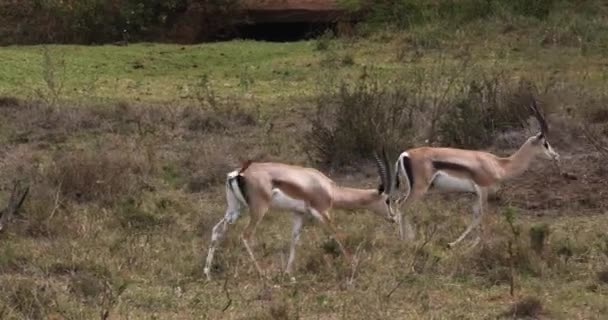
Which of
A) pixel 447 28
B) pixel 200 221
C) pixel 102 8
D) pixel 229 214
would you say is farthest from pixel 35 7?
pixel 229 214

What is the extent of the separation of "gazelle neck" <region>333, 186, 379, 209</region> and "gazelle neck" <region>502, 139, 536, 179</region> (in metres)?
1.28

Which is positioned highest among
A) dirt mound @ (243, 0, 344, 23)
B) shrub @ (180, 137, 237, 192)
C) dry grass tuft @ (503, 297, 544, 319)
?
dry grass tuft @ (503, 297, 544, 319)

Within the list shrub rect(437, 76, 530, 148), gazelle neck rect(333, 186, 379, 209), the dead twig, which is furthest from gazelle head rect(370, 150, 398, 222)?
shrub rect(437, 76, 530, 148)

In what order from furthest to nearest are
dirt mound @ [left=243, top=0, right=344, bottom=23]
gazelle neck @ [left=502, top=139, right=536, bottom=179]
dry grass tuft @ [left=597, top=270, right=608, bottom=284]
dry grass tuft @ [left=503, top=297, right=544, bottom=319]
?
dirt mound @ [left=243, top=0, right=344, bottom=23], gazelle neck @ [left=502, top=139, right=536, bottom=179], dry grass tuft @ [left=597, top=270, right=608, bottom=284], dry grass tuft @ [left=503, top=297, right=544, bottom=319]

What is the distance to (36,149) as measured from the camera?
36.5 ft

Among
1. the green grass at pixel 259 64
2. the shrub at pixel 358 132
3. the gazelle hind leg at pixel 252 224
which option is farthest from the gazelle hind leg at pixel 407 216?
the green grass at pixel 259 64

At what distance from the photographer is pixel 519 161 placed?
28.8 feet

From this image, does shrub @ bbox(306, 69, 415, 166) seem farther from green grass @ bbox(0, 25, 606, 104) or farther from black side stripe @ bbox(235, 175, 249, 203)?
black side stripe @ bbox(235, 175, 249, 203)

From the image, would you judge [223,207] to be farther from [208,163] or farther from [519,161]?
[519,161]

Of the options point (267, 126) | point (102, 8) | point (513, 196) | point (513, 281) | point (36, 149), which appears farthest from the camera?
point (102, 8)

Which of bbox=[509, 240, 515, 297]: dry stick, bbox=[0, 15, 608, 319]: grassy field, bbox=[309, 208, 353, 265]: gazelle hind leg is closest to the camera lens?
bbox=[0, 15, 608, 319]: grassy field

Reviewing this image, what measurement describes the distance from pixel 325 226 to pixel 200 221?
4.97 ft

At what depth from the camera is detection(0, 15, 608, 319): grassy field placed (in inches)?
251

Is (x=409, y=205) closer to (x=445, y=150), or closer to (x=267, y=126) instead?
(x=445, y=150)
